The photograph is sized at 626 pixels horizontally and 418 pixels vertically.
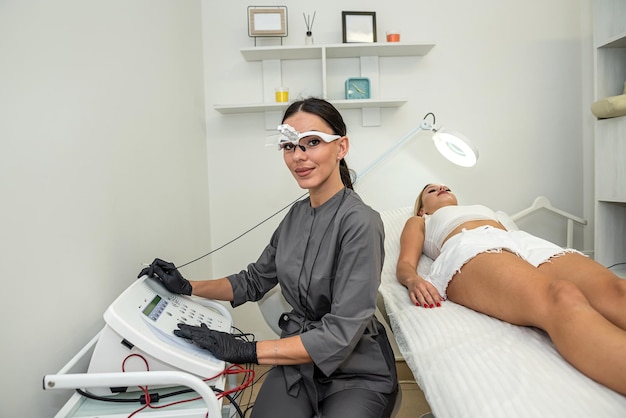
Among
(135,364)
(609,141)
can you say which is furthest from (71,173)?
(609,141)

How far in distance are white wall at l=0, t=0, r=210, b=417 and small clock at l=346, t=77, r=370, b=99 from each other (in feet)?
3.24

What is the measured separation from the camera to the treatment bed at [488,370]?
847 mm

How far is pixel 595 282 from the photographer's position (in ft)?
4.21

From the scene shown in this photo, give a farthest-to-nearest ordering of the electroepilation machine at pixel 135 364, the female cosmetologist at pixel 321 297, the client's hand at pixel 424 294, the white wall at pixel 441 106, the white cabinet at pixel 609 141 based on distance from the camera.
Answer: the white wall at pixel 441 106 → the white cabinet at pixel 609 141 → the client's hand at pixel 424 294 → the female cosmetologist at pixel 321 297 → the electroepilation machine at pixel 135 364

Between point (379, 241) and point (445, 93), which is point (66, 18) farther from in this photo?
point (445, 93)

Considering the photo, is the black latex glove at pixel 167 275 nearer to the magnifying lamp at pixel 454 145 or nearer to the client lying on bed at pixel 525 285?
the client lying on bed at pixel 525 285

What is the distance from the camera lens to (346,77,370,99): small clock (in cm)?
235

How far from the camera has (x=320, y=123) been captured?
1233mm

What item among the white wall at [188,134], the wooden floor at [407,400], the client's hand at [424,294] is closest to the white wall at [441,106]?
the white wall at [188,134]

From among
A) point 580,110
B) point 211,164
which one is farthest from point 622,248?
point 211,164

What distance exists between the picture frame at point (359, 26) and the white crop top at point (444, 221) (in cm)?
101

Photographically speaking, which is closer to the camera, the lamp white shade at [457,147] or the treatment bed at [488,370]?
the treatment bed at [488,370]

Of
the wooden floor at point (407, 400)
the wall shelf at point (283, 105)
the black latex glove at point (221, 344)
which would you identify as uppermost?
the wall shelf at point (283, 105)

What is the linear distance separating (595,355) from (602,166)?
5.04ft
